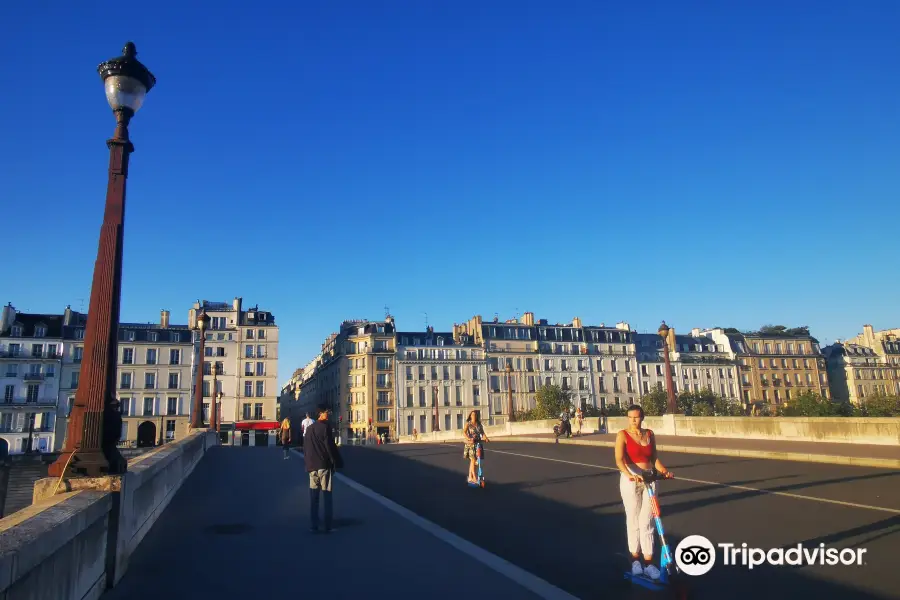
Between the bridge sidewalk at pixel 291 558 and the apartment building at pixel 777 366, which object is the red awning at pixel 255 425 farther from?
the apartment building at pixel 777 366

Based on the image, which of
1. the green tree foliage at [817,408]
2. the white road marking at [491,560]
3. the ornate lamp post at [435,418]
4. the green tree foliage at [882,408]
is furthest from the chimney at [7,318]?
the green tree foliage at [882,408]

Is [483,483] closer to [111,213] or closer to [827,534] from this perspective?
[827,534]

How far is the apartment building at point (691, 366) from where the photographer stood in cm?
9844

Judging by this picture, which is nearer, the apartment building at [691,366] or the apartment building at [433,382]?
the apartment building at [433,382]

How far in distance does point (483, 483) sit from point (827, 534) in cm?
682

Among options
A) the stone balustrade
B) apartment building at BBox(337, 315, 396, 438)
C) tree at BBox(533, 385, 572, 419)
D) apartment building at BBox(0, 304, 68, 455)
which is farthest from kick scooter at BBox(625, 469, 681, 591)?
apartment building at BBox(0, 304, 68, 455)

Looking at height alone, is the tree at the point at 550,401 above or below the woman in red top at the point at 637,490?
above

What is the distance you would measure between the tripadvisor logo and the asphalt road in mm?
118

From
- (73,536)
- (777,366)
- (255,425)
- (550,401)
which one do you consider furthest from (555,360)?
(73,536)

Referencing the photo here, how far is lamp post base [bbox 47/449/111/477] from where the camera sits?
228 inches

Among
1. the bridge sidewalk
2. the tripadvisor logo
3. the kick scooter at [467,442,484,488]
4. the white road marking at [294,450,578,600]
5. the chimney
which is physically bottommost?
the tripadvisor logo

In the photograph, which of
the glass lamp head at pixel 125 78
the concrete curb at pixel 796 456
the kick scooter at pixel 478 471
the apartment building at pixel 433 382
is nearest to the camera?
the glass lamp head at pixel 125 78

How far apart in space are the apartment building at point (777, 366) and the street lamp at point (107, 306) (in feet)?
357

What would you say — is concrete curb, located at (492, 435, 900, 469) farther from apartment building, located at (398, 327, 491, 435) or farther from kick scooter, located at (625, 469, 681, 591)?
apartment building, located at (398, 327, 491, 435)
